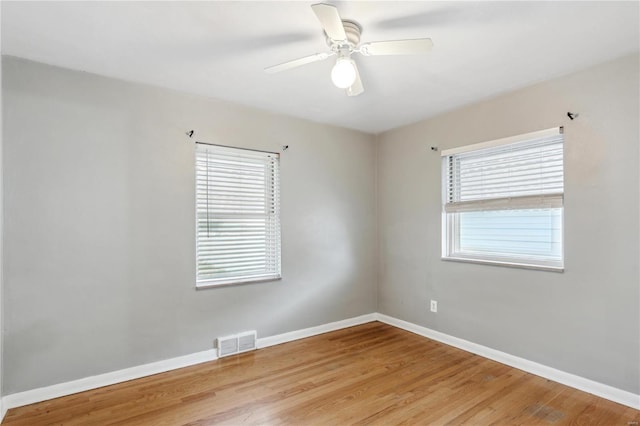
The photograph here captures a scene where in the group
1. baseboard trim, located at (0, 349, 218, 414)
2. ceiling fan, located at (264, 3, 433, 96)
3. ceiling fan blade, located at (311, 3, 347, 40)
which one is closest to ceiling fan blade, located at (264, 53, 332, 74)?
ceiling fan, located at (264, 3, 433, 96)

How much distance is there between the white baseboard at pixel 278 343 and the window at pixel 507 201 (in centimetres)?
83

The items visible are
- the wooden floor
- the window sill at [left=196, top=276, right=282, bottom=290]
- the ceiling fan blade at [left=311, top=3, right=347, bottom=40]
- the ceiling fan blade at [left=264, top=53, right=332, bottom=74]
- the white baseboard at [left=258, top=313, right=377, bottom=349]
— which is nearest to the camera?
the ceiling fan blade at [left=311, top=3, right=347, bottom=40]

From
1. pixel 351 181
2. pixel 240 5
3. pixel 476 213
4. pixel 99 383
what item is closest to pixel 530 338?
pixel 476 213

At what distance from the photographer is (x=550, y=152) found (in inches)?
111

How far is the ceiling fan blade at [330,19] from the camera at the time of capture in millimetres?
1521

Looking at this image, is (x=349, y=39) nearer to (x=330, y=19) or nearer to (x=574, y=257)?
(x=330, y=19)

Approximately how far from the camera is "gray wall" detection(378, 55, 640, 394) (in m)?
2.37

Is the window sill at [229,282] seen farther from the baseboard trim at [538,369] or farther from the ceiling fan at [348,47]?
the ceiling fan at [348,47]

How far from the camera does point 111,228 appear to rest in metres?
2.68

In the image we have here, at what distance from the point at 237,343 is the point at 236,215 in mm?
1224

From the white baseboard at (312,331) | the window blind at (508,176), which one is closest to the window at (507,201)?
the window blind at (508,176)

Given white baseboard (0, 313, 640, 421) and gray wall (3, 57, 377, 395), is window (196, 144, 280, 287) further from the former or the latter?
white baseboard (0, 313, 640, 421)

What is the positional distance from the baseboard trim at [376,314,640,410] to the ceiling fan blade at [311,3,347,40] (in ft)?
9.66

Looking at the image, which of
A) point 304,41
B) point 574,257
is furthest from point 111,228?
point 574,257
